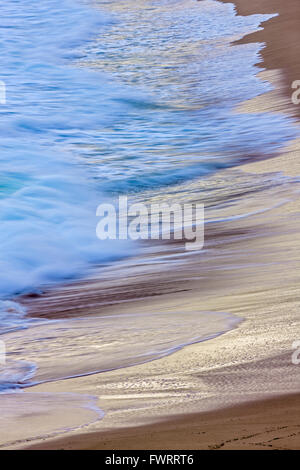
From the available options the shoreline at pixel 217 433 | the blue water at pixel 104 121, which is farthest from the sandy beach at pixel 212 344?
the blue water at pixel 104 121

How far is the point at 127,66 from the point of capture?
13.0 metres

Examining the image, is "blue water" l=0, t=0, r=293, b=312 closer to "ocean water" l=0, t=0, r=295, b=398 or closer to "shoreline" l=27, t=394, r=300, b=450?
"ocean water" l=0, t=0, r=295, b=398

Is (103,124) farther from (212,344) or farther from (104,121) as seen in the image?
(212,344)

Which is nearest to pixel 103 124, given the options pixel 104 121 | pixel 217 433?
pixel 104 121

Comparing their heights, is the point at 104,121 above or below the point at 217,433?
above

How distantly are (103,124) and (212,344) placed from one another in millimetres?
7100

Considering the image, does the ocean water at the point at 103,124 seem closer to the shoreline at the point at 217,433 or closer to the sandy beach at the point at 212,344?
the sandy beach at the point at 212,344

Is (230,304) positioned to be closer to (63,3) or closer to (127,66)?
(127,66)

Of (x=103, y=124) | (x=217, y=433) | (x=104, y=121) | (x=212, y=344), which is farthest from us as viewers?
(x=104, y=121)

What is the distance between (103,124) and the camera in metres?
9.45

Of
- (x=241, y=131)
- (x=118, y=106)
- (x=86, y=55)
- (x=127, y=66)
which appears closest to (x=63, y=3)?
(x=86, y=55)

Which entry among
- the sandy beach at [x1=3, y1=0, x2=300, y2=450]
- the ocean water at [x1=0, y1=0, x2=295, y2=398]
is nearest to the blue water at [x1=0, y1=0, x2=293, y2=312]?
the ocean water at [x1=0, y1=0, x2=295, y2=398]

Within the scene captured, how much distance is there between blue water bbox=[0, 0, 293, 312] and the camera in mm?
5152

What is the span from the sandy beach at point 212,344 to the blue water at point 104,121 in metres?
0.60
